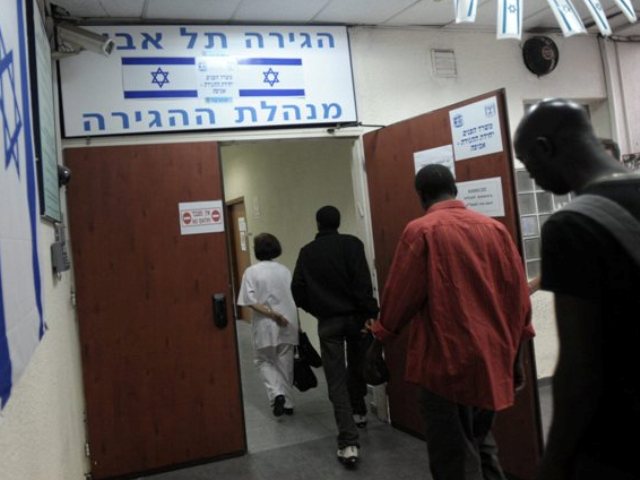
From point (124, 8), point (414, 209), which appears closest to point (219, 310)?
point (414, 209)

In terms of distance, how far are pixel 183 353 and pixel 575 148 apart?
2.64m

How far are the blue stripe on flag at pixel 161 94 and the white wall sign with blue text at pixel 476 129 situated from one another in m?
1.48

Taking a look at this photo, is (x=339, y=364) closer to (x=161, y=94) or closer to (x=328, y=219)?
(x=328, y=219)

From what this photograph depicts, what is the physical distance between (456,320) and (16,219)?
1402mm

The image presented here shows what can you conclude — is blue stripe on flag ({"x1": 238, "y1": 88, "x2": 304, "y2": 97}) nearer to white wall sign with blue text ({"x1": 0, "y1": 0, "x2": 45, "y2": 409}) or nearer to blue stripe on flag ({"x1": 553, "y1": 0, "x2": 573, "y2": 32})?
blue stripe on flag ({"x1": 553, "y1": 0, "x2": 573, "y2": 32})

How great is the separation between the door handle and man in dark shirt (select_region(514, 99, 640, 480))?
2431 mm

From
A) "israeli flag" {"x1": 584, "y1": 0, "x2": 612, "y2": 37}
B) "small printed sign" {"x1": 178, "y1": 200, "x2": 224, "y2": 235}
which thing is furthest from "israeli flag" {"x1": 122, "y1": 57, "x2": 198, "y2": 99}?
"israeli flag" {"x1": 584, "y1": 0, "x2": 612, "y2": 37}

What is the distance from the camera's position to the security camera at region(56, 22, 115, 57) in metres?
2.86

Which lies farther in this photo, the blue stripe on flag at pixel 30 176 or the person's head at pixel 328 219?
the person's head at pixel 328 219

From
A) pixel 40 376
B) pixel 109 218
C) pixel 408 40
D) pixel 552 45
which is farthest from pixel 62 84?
pixel 552 45

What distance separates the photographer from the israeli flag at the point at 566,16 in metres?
2.42

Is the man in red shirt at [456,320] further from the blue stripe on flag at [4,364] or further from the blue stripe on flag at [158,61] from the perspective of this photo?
the blue stripe on flag at [158,61]

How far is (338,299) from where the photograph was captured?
308 centimetres

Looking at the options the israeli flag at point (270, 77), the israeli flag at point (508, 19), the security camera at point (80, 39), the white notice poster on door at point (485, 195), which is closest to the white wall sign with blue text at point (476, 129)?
the white notice poster on door at point (485, 195)
